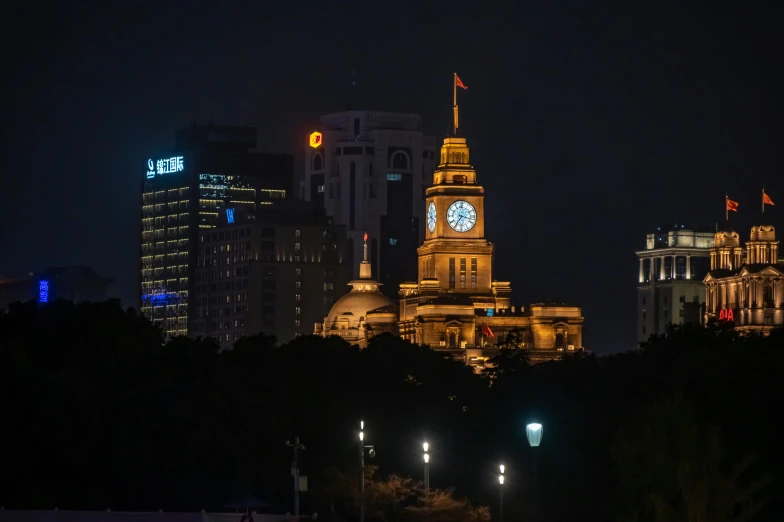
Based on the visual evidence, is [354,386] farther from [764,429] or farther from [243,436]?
[764,429]

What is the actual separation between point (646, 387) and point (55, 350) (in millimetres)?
37538

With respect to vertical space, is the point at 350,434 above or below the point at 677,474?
above

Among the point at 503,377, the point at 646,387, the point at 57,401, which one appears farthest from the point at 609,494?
the point at 503,377

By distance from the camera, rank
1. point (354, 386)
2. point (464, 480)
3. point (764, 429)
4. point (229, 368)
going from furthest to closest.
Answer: point (354, 386)
point (229, 368)
point (464, 480)
point (764, 429)

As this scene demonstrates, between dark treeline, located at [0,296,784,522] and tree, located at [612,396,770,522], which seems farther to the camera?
dark treeline, located at [0,296,784,522]

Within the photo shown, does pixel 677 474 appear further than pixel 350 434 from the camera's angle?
No

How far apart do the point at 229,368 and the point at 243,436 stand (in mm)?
15928

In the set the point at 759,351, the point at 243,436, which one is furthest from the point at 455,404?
the point at 243,436

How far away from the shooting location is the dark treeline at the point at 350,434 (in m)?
120

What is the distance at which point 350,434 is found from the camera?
148 meters

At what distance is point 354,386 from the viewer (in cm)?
17075

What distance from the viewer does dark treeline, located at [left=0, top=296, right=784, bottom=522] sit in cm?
12025

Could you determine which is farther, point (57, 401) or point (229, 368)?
point (229, 368)

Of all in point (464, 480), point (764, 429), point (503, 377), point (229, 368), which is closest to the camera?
point (764, 429)
